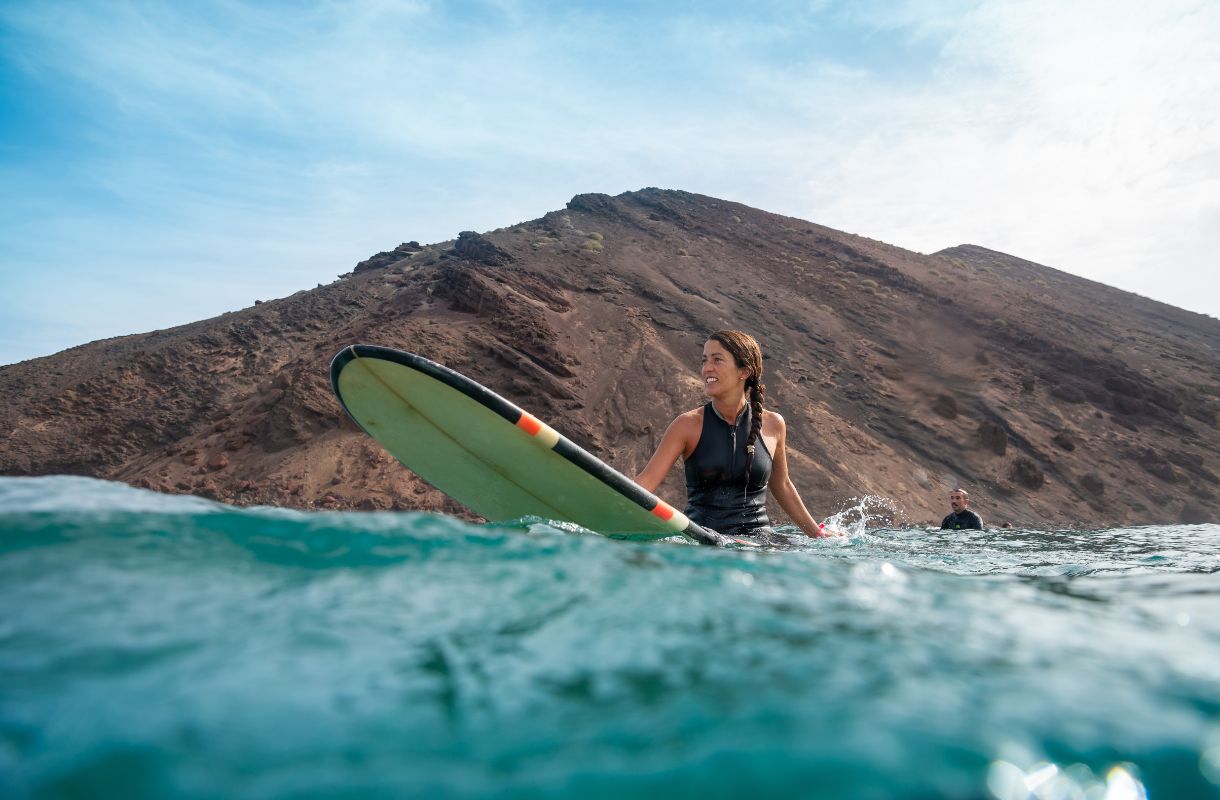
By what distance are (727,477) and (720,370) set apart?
672 millimetres

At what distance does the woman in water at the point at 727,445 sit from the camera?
4.32m

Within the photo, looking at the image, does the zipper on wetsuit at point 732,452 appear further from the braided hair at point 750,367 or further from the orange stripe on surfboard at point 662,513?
the orange stripe on surfboard at point 662,513

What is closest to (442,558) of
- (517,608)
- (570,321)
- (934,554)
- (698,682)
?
(517,608)

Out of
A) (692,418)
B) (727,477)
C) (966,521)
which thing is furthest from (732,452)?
(966,521)

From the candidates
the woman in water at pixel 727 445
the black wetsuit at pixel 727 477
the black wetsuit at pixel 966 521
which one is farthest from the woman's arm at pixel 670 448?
the black wetsuit at pixel 966 521

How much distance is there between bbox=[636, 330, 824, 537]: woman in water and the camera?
432cm

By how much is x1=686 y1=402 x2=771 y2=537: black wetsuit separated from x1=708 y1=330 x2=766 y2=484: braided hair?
39mm

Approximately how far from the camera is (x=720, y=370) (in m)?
4.25

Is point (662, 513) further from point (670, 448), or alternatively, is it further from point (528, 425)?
point (670, 448)

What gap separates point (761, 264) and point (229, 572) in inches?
1045

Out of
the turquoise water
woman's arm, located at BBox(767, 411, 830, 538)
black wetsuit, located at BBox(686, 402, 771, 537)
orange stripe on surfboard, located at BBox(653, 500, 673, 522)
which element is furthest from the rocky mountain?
the turquoise water

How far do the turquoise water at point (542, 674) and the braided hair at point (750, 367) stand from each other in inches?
80.6

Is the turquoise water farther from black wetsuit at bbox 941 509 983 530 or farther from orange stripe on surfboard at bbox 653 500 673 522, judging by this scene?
black wetsuit at bbox 941 509 983 530

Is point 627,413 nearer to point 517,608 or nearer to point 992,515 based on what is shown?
point 992,515
